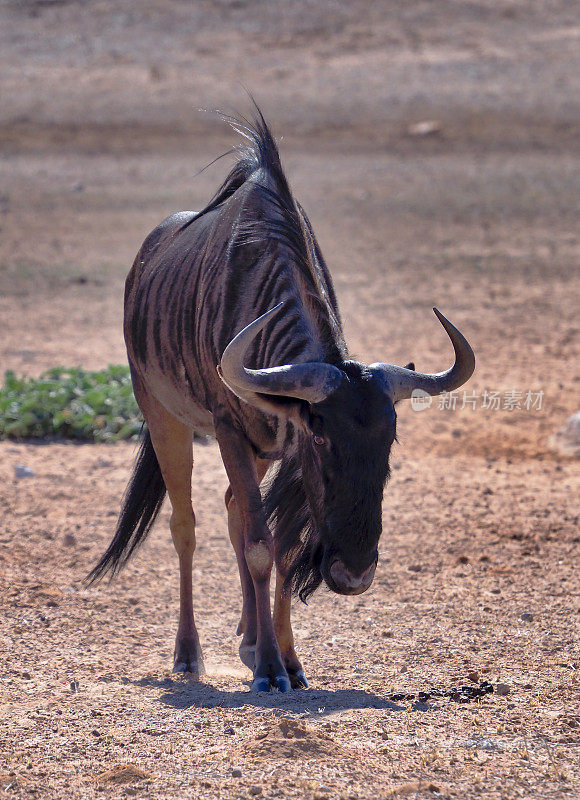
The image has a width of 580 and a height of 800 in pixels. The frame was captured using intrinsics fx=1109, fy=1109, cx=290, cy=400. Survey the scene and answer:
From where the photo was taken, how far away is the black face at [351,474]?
12.7 ft

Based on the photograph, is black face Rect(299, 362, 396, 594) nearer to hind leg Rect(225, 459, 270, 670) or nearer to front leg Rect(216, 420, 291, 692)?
front leg Rect(216, 420, 291, 692)

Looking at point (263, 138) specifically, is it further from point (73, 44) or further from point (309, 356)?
point (73, 44)

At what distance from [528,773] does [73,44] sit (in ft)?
79.2

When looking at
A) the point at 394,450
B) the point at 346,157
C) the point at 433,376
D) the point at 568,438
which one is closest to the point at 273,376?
the point at 433,376

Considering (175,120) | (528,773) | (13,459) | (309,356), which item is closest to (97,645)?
(309,356)

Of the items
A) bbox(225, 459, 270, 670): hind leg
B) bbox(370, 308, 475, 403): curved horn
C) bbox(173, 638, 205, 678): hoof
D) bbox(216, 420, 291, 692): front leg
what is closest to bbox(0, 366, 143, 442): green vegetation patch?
bbox(225, 459, 270, 670): hind leg

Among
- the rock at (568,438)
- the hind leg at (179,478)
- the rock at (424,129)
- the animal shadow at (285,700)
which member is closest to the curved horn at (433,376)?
the animal shadow at (285,700)

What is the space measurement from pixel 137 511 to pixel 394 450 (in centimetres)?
275

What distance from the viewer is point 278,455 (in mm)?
4438

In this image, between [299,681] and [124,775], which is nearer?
[124,775]

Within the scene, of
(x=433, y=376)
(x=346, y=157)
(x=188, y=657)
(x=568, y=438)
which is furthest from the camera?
(x=346, y=157)

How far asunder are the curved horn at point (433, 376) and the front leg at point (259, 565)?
0.71m

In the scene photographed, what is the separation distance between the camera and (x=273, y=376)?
Answer: 3.89 metres

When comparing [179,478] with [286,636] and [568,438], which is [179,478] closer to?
[286,636]
